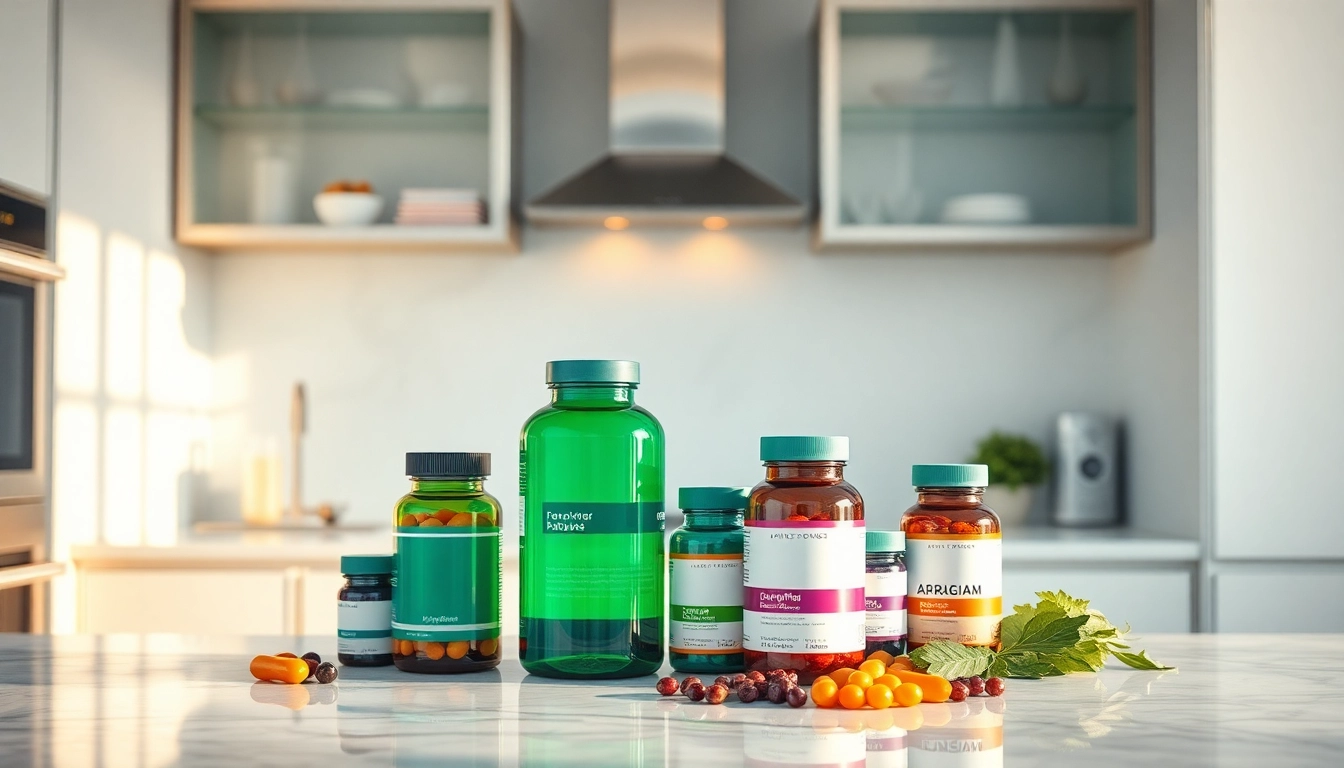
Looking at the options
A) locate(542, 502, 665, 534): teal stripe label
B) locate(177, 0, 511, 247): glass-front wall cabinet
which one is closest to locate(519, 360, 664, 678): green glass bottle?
locate(542, 502, 665, 534): teal stripe label

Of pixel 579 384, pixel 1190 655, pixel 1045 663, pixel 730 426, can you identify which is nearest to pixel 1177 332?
pixel 730 426

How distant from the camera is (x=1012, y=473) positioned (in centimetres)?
309

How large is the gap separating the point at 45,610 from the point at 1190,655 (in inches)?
86.2

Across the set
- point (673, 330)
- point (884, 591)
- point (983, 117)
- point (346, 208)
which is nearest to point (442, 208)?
point (346, 208)

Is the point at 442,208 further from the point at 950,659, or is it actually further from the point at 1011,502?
the point at 950,659

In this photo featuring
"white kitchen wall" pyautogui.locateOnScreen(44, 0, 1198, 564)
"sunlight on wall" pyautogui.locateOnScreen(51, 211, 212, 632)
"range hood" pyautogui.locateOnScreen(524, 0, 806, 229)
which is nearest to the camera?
"sunlight on wall" pyautogui.locateOnScreen(51, 211, 212, 632)

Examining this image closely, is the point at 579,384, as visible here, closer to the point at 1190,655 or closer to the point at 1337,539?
the point at 1190,655

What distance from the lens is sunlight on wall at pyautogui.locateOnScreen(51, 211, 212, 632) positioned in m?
2.46

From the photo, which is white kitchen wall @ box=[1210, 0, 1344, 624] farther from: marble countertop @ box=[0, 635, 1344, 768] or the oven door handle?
the oven door handle

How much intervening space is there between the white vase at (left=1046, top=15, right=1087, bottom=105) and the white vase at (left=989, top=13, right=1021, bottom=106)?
9 centimetres

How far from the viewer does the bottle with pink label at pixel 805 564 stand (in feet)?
3.12

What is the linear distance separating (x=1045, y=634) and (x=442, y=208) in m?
2.25

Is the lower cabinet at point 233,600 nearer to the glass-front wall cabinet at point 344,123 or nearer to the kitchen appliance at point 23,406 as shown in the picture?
the kitchen appliance at point 23,406

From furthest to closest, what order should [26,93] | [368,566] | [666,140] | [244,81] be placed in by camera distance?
[244,81], [666,140], [26,93], [368,566]
